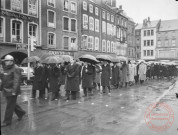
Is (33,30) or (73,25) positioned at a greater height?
(73,25)

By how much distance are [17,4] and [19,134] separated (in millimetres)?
2717

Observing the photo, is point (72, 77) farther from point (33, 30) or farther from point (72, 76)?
point (33, 30)

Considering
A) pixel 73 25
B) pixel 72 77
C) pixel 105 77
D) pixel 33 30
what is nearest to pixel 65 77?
pixel 105 77

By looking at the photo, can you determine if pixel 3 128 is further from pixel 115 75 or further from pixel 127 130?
pixel 115 75

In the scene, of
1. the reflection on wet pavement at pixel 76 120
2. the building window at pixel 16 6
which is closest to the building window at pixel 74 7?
the building window at pixel 16 6

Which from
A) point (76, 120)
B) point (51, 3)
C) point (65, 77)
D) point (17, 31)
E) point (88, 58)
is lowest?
point (76, 120)

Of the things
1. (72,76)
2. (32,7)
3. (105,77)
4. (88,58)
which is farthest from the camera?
(105,77)

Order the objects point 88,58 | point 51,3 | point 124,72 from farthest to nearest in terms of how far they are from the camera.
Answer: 1. point 124,72
2. point 88,58
3. point 51,3

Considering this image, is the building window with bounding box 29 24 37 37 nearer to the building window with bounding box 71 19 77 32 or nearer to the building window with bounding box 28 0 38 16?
the building window with bounding box 28 0 38 16

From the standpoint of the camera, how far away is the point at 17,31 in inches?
211

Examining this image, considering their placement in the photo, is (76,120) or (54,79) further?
(54,79)

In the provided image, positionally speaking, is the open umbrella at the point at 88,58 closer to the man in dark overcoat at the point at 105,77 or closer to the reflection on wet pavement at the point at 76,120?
the man in dark overcoat at the point at 105,77

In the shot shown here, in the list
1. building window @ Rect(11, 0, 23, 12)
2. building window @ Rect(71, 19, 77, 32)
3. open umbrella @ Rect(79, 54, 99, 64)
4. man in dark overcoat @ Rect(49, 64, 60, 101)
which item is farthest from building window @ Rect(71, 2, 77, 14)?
open umbrella @ Rect(79, 54, 99, 64)

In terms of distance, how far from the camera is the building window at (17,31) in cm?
489
